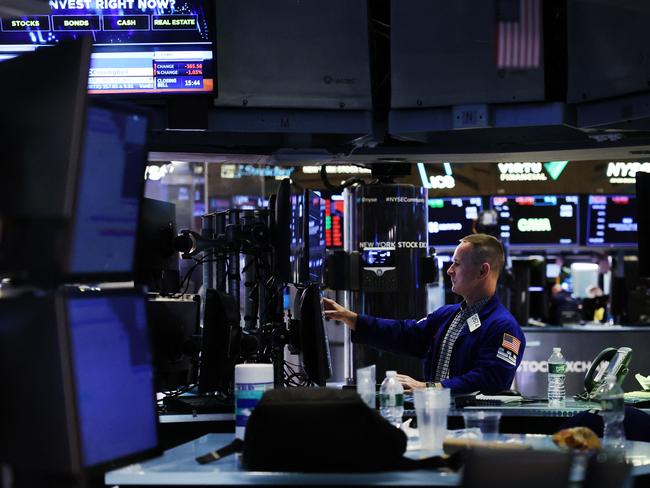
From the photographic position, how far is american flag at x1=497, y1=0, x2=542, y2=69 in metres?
5.65

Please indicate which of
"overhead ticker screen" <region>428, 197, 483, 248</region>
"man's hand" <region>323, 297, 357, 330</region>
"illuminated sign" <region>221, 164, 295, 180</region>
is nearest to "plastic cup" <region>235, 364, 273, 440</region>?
"man's hand" <region>323, 297, 357, 330</region>

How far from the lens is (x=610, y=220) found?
9938mm

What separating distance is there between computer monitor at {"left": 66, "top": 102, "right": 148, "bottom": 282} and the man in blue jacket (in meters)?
2.46

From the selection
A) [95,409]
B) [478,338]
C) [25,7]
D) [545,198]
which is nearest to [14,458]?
[95,409]

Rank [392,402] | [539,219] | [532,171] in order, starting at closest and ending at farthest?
[392,402] < [539,219] < [532,171]

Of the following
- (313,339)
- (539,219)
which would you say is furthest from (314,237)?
(539,219)

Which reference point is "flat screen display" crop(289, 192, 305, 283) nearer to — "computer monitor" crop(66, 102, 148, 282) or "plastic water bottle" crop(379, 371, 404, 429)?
"plastic water bottle" crop(379, 371, 404, 429)

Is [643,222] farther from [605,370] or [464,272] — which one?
[464,272]

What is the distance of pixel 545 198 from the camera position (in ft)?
32.5

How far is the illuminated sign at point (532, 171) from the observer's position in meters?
10.0

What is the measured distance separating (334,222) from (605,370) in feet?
13.9

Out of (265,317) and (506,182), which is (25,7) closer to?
(265,317)

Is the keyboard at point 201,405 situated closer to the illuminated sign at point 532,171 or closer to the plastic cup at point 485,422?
the plastic cup at point 485,422

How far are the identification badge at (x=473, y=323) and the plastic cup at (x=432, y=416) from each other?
2019mm
